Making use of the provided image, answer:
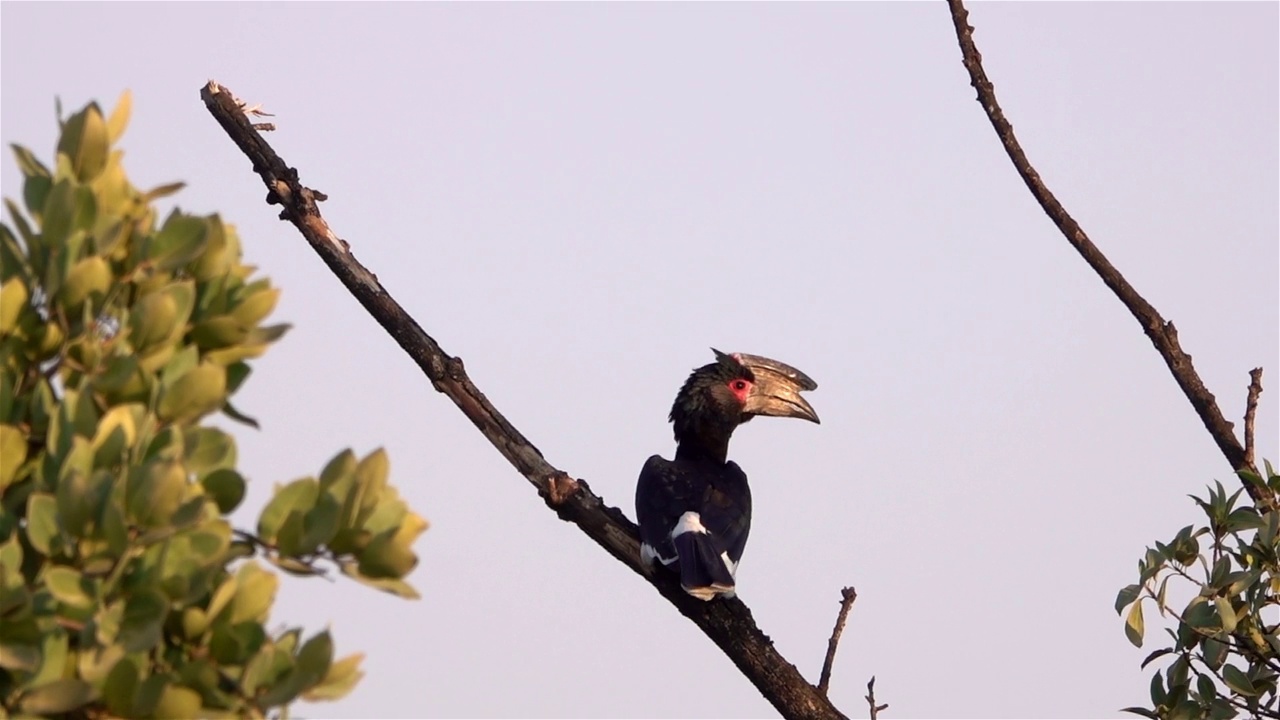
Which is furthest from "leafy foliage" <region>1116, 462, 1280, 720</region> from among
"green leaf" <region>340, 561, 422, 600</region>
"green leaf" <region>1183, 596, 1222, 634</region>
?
"green leaf" <region>340, 561, 422, 600</region>

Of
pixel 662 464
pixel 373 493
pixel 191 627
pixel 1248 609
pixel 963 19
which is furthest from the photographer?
pixel 662 464

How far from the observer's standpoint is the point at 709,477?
6312mm

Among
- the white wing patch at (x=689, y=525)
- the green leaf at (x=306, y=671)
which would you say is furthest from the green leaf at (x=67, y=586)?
the white wing patch at (x=689, y=525)

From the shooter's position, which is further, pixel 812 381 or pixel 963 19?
pixel 812 381

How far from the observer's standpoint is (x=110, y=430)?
5.70 feet

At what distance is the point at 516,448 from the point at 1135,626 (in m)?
1.97

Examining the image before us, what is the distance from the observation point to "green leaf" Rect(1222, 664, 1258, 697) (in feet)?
12.3

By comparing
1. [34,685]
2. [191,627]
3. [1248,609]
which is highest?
[1248,609]

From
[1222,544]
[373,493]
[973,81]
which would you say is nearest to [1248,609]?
[1222,544]

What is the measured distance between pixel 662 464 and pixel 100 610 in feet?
15.2

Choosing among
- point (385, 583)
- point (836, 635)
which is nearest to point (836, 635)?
point (836, 635)

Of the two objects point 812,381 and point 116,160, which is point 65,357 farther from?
point 812,381

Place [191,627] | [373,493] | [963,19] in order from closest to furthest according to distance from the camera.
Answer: [191,627] → [373,493] → [963,19]

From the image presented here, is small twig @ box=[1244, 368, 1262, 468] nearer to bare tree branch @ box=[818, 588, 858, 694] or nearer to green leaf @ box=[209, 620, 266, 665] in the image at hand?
bare tree branch @ box=[818, 588, 858, 694]
